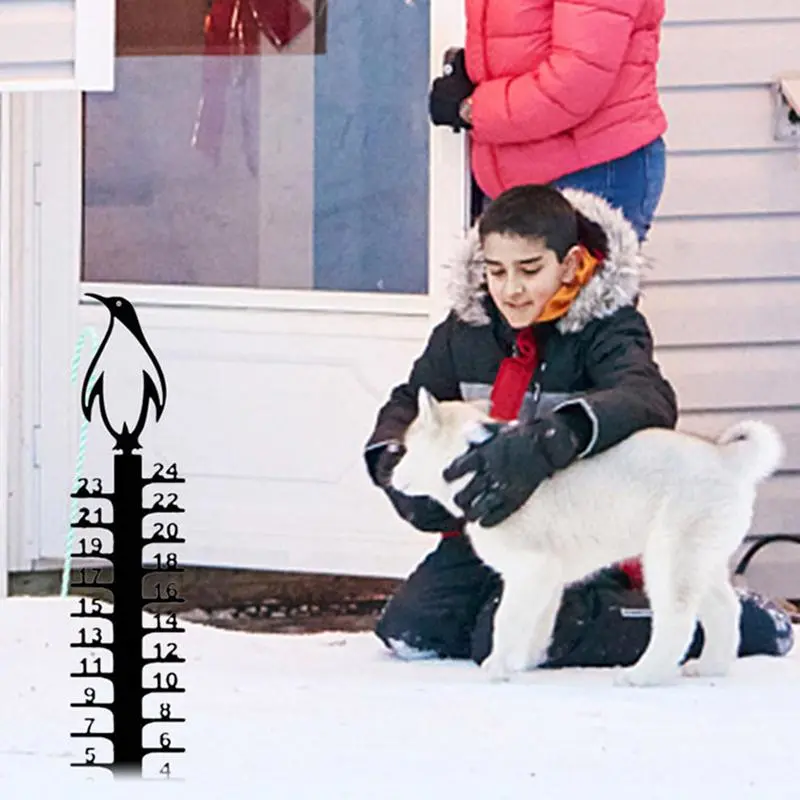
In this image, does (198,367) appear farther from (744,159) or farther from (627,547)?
(627,547)

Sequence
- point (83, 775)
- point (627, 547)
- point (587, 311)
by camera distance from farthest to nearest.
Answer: point (587, 311)
point (627, 547)
point (83, 775)

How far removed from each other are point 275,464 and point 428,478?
2.04m

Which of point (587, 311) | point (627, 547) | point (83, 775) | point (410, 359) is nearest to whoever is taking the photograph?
point (83, 775)

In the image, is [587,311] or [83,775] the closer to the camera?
[83,775]

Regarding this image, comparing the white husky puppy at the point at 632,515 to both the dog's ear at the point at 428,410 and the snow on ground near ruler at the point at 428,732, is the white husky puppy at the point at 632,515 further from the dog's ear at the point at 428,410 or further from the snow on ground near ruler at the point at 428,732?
the snow on ground near ruler at the point at 428,732

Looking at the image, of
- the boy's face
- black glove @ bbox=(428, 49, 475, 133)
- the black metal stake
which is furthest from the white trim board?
the black metal stake

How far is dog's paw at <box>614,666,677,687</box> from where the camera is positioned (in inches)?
99.0

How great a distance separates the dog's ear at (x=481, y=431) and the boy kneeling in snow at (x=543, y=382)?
0.01 metres

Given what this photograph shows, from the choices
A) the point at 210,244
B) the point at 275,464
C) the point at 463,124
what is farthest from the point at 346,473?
the point at 463,124

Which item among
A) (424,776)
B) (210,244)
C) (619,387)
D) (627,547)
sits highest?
(210,244)

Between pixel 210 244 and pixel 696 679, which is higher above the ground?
pixel 210 244

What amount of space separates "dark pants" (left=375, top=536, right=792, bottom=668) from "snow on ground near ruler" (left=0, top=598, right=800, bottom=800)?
5.1 inches

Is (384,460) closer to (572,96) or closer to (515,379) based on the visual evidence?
(515,379)

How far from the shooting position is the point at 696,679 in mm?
2613
